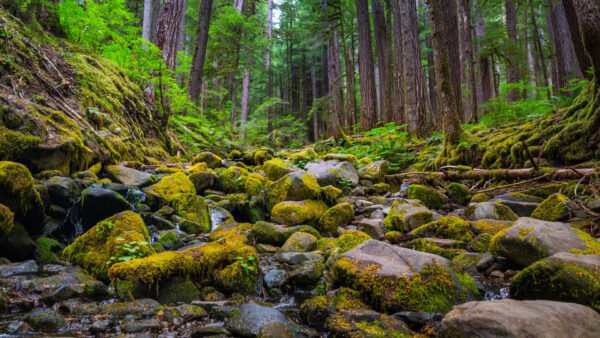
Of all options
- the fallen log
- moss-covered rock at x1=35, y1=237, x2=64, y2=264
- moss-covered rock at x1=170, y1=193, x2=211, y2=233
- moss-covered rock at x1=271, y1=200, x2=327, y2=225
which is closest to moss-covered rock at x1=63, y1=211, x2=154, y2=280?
moss-covered rock at x1=35, y1=237, x2=64, y2=264

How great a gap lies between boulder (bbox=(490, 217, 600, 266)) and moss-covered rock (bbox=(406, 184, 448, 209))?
258cm

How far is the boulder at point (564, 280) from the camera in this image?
209 cm

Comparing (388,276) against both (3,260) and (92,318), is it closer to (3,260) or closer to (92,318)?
(92,318)

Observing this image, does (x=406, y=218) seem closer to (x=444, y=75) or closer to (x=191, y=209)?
(x=191, y=209)

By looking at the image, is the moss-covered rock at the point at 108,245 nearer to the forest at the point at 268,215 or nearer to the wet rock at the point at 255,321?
the forest at the point at 268,215

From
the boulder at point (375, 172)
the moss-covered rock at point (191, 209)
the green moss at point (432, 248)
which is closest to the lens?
the green moss at point (432, 248)

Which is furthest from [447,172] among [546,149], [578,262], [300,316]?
[300,316]

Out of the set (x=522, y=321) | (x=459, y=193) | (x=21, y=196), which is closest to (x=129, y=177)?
(x=21, y=196)

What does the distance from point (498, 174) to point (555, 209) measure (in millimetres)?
2053

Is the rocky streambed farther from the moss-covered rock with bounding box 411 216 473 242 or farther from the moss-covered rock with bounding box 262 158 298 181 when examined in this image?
the moss-covered rock with bounding box 262 158 298 181

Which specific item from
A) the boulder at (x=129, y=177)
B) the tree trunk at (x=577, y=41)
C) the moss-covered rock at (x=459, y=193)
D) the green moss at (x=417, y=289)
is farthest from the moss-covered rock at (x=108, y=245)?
the tree trunk at (x=577, y=41)

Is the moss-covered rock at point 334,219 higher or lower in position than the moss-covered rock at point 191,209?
lower

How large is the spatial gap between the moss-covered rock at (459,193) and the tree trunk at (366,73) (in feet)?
25.2

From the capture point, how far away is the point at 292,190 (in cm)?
558
